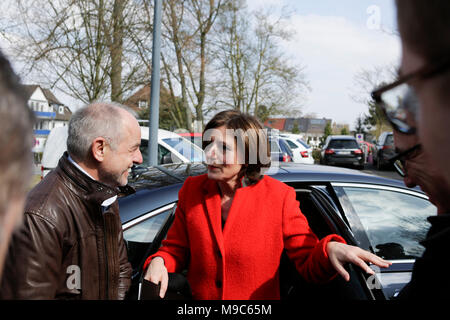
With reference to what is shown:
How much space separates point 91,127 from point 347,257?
137 centimetres

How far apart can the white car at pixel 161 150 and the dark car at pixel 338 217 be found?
4.70m

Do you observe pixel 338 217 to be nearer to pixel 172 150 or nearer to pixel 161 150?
pixel 172 150

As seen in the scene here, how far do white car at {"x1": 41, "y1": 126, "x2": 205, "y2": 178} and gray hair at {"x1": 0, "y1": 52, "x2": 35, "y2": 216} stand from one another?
7047 mm

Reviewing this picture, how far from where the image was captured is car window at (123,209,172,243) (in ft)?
7.69

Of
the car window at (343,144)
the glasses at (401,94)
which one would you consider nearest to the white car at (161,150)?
the glasses at (401,94)

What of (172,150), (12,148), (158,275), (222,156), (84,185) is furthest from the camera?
(172,150)

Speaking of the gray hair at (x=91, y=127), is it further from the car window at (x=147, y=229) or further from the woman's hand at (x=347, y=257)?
the woman's hand at (x=347, y=257)

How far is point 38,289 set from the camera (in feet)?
4.78

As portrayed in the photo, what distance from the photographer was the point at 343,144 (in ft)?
71.5

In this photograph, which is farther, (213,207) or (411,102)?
(213,207)

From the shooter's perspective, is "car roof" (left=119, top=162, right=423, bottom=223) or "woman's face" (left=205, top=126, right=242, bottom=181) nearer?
"woman's face" (left=205, top=126, right=242, bottom=181)

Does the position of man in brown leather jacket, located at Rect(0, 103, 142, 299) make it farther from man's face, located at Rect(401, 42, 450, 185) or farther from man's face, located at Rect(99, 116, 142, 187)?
man's face, located at Rect(401, 42, 450, 185)

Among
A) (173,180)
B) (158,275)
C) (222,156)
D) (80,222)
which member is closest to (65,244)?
(80,222)

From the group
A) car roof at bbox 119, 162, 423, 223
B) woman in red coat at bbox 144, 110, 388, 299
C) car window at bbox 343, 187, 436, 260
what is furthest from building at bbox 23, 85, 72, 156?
car window at bbox 343, 187, 436, 260
